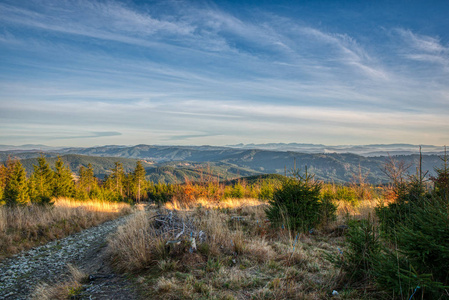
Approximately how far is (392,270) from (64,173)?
32628mm

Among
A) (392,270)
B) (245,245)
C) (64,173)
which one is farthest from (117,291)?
(64,173)

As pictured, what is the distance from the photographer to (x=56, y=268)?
6.13 meters

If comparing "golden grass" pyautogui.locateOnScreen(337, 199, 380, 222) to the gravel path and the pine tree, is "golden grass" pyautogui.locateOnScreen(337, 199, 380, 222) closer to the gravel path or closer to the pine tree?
the gravel path

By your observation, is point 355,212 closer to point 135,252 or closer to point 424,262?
point 424,262

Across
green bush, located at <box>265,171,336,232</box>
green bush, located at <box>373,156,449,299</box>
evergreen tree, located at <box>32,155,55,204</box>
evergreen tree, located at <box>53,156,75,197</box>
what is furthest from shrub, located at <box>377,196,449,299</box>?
evergreen tree, located at <box>53,156,75,197</box>

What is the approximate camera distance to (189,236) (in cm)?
572

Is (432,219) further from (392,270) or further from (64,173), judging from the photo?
(64,173)

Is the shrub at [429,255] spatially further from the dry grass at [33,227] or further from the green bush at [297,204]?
the dry grass at [33,227]

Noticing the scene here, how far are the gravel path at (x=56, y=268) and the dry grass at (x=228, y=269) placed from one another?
41cm

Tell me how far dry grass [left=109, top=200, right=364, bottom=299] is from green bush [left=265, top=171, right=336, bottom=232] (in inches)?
37.7

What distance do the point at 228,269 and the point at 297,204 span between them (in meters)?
3.92

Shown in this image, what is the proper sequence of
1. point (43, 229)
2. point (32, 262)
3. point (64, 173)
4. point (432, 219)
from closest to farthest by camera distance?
point (432, 219) < point (32, 262) < point (43, 229) < point (64, 173)

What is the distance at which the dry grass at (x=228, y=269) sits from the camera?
3.63 meters

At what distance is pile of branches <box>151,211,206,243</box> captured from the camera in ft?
18.4
